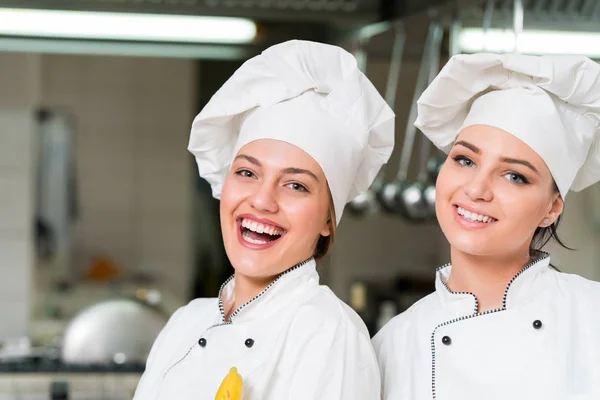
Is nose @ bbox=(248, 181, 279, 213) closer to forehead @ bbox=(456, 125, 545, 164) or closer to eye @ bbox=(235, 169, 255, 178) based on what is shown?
eye @ bbox=(235, 169, 255, 178)

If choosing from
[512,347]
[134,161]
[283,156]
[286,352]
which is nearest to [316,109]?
[283,156]

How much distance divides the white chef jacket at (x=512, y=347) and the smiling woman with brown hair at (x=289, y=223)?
0.35 feet

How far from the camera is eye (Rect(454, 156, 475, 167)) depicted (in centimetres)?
181

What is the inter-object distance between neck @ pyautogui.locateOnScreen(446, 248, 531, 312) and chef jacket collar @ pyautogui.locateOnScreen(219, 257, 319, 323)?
29cm

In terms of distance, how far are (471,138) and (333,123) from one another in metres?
0.26

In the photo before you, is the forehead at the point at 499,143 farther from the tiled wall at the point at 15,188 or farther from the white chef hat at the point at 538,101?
the tiled wall at the point at 15,188

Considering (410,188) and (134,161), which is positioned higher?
(410,188)

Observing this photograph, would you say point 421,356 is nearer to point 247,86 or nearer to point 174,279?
point 247,86

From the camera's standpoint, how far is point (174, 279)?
23.1 ft

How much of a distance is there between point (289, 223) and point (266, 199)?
0.07 metres

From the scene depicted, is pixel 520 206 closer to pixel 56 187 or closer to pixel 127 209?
pixel 56 187

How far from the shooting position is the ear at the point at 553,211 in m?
1.81


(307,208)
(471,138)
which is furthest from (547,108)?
(307,208)

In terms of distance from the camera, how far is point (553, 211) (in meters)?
1.81
